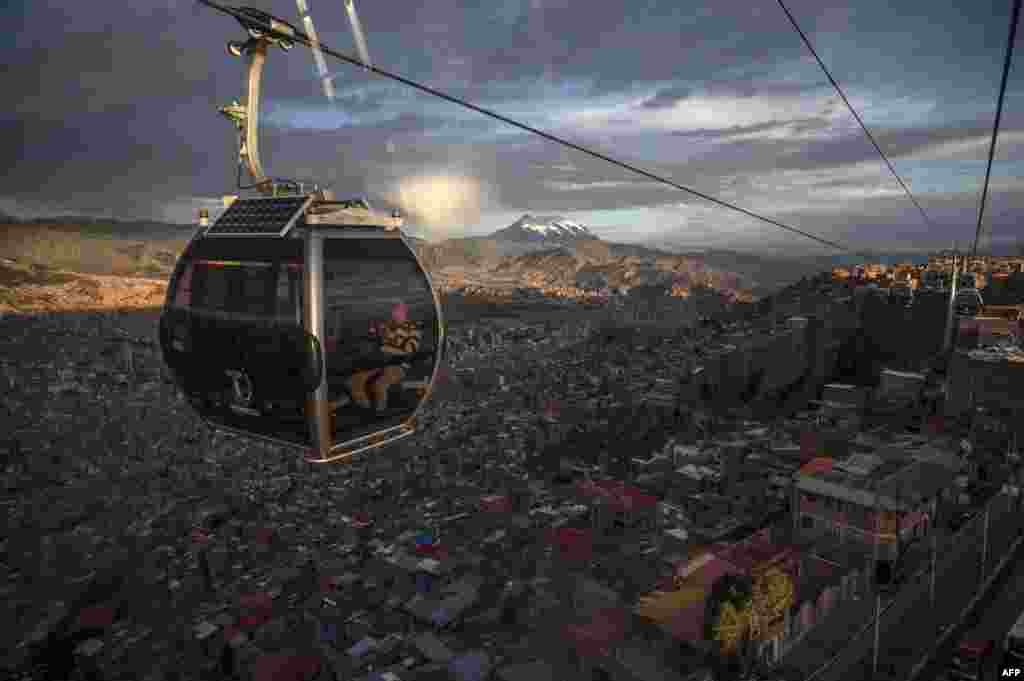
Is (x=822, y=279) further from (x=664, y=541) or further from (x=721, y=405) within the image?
(x=664, y=541)

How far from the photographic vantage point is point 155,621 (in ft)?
39.8

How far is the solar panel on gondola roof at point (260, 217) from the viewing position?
2.45m

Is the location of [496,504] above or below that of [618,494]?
below

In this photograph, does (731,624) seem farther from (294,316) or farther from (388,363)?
(294,316)

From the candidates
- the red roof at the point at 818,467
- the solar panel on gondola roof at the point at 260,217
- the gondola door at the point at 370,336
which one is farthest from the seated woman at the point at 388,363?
the red roof at the point at 818,467

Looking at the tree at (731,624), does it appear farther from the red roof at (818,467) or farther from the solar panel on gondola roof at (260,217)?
the solar panel on gondola roof at (260,217)

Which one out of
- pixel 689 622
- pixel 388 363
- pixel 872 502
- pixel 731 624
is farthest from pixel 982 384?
pixel 388 363

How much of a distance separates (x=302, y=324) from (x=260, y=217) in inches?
24.3

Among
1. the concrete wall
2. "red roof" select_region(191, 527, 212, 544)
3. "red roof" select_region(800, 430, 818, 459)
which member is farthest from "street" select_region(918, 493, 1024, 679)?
"red roof" select_region(191, 527, 212, 544)

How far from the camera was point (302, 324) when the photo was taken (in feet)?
7.76

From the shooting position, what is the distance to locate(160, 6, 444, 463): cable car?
7.95 feet

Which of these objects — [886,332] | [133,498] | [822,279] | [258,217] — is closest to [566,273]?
[822,279]

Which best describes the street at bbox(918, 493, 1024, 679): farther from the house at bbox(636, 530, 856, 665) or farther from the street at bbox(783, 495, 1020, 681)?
the house at bbox(636, 530, 856, 665)

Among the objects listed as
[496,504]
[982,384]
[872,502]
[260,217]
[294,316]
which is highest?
[260,217]
